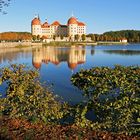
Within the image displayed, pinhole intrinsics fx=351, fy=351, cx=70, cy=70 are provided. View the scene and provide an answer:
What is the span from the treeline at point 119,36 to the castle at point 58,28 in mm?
7154

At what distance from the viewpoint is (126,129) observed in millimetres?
7617

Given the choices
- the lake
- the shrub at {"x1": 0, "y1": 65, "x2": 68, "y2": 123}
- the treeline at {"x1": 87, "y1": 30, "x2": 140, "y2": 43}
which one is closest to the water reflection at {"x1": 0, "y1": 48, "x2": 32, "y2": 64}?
the lake

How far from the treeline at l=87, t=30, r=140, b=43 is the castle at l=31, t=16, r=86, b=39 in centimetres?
715

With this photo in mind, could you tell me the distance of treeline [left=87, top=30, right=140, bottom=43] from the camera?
163750 mm

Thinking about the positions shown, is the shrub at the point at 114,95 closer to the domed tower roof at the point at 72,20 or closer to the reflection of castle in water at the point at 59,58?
the reflection of castle in water at the point at 59,58

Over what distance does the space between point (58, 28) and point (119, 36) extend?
32882mm

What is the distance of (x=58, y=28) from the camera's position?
158750 mm

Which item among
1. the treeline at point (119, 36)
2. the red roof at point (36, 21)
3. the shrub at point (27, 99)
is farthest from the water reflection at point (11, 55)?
the treeline at point (119, 36)

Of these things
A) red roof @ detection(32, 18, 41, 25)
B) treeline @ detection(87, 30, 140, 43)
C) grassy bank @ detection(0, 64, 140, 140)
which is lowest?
treeline @ detection(87, 30, 140, 43)

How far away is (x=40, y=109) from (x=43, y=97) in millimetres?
333

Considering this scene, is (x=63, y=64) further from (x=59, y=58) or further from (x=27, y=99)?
(x=27, y=99)

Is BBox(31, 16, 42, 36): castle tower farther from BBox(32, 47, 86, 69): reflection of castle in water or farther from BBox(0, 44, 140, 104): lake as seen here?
BBox(0, 44, 140, 104): lake

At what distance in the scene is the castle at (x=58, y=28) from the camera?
152 m

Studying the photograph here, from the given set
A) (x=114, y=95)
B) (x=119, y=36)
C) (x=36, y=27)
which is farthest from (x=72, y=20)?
(x=114, y=95)
